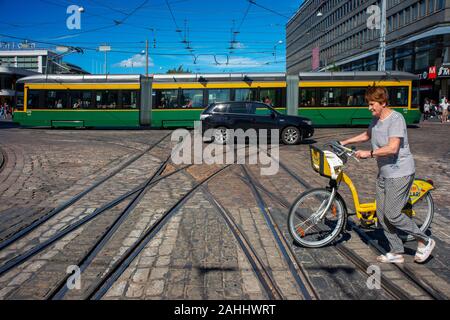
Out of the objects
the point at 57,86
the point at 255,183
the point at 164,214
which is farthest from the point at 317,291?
the point at 57,86

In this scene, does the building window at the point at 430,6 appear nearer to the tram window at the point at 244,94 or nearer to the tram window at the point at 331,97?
the tram window at the point at 331,97

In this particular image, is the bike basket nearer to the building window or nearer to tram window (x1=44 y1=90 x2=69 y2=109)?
tram window (x1=44 y1=90 x2=69 y2=109)

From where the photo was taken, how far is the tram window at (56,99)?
24.2 meters

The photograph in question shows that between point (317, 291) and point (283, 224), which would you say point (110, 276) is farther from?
point (283, 224)

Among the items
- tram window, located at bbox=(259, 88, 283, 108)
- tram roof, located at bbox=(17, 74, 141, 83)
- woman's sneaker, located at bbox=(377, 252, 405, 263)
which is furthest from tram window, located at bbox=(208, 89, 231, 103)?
woman's sneaker, located at bbox=(377, 252, 405, 263)

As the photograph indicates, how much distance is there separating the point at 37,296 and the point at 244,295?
1.69 metres

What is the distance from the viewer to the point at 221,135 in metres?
15.7

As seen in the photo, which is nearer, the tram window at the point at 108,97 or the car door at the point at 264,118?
the car door at the point at 264,118

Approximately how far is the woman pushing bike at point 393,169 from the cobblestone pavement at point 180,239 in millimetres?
246

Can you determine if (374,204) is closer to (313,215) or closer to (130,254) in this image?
(313,215)

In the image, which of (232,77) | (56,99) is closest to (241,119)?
(232,77)

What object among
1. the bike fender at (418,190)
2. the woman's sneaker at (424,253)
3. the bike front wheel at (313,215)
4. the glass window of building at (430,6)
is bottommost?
the woman's sneaker at (424,253)

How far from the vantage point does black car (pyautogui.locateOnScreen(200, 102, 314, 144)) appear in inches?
615

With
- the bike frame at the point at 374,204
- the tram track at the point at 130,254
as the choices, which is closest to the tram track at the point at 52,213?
the tram track at the point at 130,254
